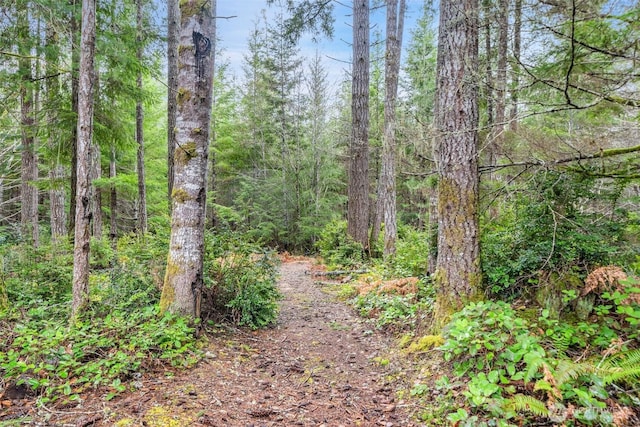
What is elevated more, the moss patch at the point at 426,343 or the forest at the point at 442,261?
the forest at the point at 442,261

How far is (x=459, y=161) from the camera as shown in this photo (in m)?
3.81

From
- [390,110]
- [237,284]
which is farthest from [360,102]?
[237,284]

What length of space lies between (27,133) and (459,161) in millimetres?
10109

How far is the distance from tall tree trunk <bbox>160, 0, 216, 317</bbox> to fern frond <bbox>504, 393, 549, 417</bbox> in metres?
3.48

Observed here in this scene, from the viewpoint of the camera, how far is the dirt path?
2.79 m

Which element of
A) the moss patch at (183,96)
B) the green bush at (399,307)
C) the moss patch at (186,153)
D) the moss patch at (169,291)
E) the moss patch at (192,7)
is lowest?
the green bush at (399,307)

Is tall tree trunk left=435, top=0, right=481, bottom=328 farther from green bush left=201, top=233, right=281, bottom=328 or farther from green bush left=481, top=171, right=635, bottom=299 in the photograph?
green bush left=201, top=233, right=281, bottom=328

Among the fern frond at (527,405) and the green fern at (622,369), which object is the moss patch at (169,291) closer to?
the fern frond at (527,405)

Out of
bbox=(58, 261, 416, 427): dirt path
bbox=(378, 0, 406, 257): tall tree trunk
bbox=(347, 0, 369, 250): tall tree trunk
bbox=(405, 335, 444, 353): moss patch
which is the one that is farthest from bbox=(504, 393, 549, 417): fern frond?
bbox=(347, 0, 369, 250): tall tree trunk

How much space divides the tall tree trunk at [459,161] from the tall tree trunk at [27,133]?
18.4 ft

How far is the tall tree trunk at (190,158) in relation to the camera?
4.31 meters

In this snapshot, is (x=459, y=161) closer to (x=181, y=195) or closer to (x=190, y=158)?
(x=190, y=158)

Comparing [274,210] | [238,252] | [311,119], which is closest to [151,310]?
[238,252]

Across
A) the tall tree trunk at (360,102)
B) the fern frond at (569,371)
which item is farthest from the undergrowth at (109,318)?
the tall tree trunk at (360,102)
